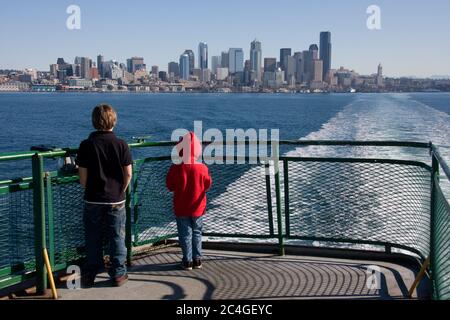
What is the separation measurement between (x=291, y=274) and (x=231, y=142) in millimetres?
1665

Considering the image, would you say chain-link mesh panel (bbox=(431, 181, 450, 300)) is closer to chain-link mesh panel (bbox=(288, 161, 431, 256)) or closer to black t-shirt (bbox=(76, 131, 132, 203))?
chain-link mesh panel (bbox=(288, 161, 431, 256))

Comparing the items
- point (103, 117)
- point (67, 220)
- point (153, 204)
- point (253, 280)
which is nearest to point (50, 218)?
point (67, 220)

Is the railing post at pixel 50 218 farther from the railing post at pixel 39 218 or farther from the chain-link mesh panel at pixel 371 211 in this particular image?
the chain-link mesh panel at pixel 371 211

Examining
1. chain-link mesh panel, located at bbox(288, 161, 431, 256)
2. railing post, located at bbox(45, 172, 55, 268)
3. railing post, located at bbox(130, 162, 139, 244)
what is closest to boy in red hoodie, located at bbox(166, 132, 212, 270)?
railing post, located at bbox(130, 162, 139, 244)

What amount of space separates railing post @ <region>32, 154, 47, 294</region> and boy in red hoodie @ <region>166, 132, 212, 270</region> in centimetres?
124

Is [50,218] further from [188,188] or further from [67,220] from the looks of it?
[188,188]

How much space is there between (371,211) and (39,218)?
7937 millimetres

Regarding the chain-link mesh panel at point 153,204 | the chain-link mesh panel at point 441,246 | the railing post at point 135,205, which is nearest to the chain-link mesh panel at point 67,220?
the railing post at point 135,205

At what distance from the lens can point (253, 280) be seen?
5.39 m

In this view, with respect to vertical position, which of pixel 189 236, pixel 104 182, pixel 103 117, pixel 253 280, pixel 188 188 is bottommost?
pixel 253 280

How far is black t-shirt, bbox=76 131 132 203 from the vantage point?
16.1ft
